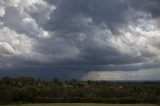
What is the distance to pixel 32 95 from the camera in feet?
229

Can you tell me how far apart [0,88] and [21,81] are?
15840 mm

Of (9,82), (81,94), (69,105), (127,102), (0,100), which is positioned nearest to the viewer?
(69,105)

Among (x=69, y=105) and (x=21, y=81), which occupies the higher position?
(x=21, y=81)

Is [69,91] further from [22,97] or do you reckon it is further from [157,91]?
[157,91]

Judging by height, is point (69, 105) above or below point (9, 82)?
below

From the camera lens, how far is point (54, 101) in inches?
2516

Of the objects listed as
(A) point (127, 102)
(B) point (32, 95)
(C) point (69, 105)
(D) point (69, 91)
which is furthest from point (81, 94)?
(C) point (69, 105)

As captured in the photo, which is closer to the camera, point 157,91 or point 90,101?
point 90,101

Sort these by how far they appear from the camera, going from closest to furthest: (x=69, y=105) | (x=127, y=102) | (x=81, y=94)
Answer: (x=69, y=105), (x=127, y=102), (x=81, y=94)

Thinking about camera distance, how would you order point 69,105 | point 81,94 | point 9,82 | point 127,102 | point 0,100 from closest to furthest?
1. point 69,105
2. point 127,102
3. point 0,100
4. point 81,94
5. point 9,82

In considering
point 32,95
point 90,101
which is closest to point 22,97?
point 32,95

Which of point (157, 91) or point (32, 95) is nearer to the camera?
point (32, 95)

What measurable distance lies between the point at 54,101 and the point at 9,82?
→ 1108 inches

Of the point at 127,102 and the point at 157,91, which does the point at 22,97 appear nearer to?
the point at 127,102
